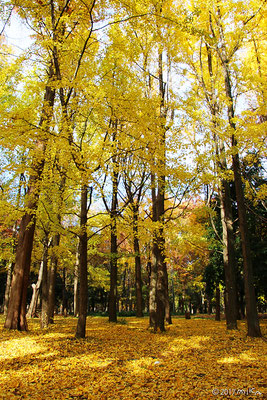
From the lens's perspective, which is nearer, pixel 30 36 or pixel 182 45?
pixel 30 36

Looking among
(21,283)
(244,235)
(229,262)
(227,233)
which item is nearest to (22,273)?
(21,283)

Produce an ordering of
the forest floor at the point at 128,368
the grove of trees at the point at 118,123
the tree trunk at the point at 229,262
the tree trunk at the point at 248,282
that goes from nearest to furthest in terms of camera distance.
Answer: the forest floor at the point at 128,368 < the grove of trees at the point at 118,123 < the tree trunk at the point at 248,282 < the tree trunk at the point at 229,262

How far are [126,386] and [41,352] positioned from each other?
2.31 meters

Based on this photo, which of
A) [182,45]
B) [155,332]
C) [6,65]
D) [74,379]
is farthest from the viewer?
[182,45]

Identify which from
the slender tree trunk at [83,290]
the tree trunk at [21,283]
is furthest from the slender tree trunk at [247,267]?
the tree trunk at [21,283]

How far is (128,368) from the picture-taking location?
4543mm

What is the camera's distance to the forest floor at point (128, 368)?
347 centimetres

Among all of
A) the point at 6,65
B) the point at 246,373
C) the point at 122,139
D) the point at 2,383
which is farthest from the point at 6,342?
the point at 6,65

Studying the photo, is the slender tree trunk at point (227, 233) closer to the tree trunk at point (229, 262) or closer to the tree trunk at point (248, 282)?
the tree trunk at point (229, 262)

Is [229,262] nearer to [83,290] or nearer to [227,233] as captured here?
[227,233]

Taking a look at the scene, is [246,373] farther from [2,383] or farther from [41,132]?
[41,132]

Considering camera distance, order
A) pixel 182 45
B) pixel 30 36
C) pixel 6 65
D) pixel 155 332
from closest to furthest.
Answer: pixel 30 36 < pixel 155 332 < pixel 6 65 < pixel 182 45

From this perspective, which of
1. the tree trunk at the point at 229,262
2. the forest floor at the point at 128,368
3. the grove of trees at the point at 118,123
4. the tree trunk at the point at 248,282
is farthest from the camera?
the tree trunk at the point at 229,262

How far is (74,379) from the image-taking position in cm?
395
